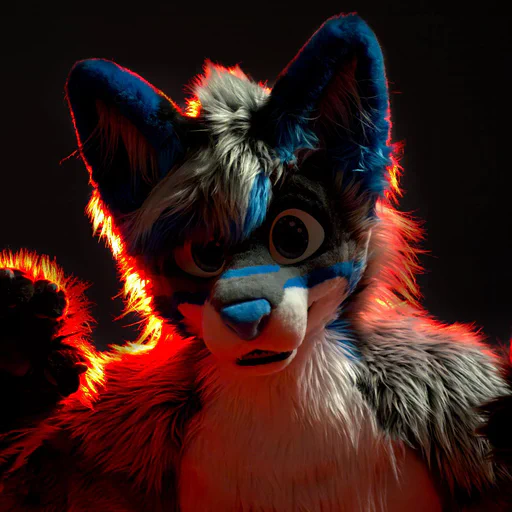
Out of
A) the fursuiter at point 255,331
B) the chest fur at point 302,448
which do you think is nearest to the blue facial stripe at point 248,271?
the fursuiter at point 255,331

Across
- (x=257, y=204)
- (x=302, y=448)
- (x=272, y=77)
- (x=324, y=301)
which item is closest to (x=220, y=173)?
(x=257, y=204)

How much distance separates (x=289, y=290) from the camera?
1.72ft

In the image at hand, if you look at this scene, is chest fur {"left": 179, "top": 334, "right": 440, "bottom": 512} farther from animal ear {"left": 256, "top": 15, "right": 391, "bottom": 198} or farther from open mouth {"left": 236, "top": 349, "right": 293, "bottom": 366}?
animal ear {"left": 256, "top": 15, "right": 391, "bottom": 198}

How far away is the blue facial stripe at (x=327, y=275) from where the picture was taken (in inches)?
21.1

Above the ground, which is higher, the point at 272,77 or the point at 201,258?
the point at 272,77

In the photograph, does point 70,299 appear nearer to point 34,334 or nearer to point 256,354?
point 34,334

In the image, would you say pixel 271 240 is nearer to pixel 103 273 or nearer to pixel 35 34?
pixel 103 273

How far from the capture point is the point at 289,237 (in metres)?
0.55

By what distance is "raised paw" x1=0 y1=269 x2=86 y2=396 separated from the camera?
0.55 meters

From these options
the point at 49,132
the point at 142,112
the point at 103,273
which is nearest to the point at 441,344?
Result: the point at 142,112

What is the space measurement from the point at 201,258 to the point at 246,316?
9 centimetres

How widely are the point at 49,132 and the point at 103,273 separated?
0.25 metres

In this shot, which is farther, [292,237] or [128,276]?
[128,276]

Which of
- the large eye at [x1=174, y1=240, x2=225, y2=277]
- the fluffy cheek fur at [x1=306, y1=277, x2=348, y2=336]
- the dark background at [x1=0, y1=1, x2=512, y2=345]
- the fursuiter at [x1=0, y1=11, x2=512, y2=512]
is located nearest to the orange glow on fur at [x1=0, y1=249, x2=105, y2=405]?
the fursuiter at [x1=0, y1=11, x2=512, y2=512]
